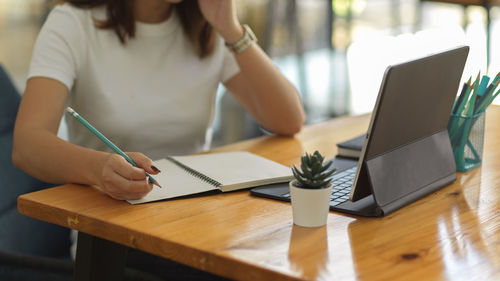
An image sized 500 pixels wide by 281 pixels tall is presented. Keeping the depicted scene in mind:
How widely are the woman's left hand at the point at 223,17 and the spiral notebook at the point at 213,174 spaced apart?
35 cm

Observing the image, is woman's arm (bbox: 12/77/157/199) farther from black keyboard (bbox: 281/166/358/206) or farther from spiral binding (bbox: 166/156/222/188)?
black keyboard (bbox: 281/166/358/206)

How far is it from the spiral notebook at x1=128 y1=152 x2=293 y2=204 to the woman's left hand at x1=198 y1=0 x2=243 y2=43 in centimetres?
35

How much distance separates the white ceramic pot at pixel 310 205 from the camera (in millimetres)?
866

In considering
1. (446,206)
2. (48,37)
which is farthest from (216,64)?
(446,206)

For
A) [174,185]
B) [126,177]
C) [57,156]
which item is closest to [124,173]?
[126,177]

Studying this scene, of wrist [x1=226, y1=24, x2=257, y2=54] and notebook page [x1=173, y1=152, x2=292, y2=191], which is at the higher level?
wrist [x1=226, y1=24, x2=257, y2=54]

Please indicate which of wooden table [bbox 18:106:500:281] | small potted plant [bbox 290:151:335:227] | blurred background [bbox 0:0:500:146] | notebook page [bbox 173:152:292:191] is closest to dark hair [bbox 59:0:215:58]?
notebook page [bbox 173:152:292:191]

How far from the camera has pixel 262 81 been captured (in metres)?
1.53

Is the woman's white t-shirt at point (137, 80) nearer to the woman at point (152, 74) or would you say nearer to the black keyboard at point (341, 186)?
the woman at point (152, 74)

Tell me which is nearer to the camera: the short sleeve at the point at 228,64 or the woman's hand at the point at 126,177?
the woman's hand at the point at 126,177

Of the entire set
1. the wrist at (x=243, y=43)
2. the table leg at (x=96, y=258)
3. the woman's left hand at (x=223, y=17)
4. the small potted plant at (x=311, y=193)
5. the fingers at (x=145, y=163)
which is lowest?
the table leg at (x=96, y=258)

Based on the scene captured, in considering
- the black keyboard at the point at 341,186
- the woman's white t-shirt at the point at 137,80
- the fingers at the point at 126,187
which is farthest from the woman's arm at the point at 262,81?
the fingers at the point at 126,187

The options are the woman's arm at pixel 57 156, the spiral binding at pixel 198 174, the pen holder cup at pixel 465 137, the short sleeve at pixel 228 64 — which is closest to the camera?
the woman's arm at pixel 57 156

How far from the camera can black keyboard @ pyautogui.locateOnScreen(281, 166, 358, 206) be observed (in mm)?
999
